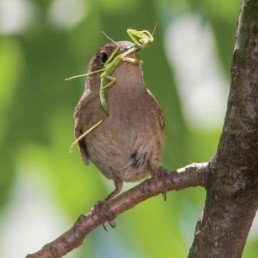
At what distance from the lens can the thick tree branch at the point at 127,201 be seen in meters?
1.40

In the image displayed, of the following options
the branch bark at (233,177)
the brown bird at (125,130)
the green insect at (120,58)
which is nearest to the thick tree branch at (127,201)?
the branch bark at (233,177)

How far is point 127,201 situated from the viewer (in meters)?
1.47

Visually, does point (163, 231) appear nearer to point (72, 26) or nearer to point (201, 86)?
point (201, 86)

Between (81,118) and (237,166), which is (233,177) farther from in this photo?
(81,118)

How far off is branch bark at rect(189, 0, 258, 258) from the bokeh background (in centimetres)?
20

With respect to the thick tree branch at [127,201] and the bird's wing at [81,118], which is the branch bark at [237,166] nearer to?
the thick tree branch at [127,201]

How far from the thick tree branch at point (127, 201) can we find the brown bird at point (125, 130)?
28.8 inches

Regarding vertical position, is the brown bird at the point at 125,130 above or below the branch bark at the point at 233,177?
above

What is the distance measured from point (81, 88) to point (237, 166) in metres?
0.49

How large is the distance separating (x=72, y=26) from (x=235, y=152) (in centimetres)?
54

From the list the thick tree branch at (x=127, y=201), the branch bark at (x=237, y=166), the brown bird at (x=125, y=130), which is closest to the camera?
the branch bark at (x=237, y=166)

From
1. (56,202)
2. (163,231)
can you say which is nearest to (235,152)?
(163,231)

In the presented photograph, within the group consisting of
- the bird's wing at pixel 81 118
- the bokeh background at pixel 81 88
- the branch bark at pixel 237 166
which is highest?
the bird's wing at pixel 81 118

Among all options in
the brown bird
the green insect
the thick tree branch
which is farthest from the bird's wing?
the thick tree branch
